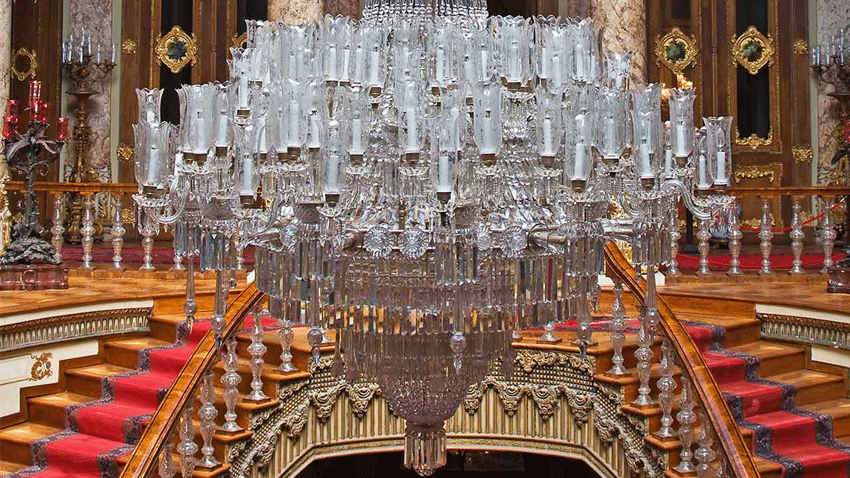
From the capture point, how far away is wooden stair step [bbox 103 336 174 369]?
6.33 m

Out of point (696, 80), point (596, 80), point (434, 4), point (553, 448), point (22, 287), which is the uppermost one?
point (696, 80)

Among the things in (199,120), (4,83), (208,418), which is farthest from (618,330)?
(4,83)

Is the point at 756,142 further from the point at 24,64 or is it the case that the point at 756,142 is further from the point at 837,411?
the point at 24,64

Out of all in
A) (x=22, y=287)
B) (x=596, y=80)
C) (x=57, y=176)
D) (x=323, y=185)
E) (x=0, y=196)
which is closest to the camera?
(x=323, y=185)

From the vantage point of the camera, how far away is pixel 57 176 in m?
11.7

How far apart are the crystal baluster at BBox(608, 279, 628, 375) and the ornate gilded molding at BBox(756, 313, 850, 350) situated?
1.25 metres

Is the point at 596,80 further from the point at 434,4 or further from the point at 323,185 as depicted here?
the point at 323,185

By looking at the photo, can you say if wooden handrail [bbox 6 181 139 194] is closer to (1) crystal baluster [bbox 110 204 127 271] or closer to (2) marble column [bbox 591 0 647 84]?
(1) crystal baluster [bbox 110 204 127 271]

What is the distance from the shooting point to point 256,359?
18.4 ft

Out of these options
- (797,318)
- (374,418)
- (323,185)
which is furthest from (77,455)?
(797,318)

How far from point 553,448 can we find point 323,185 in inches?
160

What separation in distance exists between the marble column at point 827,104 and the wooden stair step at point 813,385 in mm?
6036

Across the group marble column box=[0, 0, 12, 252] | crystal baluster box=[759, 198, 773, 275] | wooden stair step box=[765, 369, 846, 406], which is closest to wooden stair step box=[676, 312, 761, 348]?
wooden stair step box=[765, 369, 846, 406]

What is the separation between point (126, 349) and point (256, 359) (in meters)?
1.21
